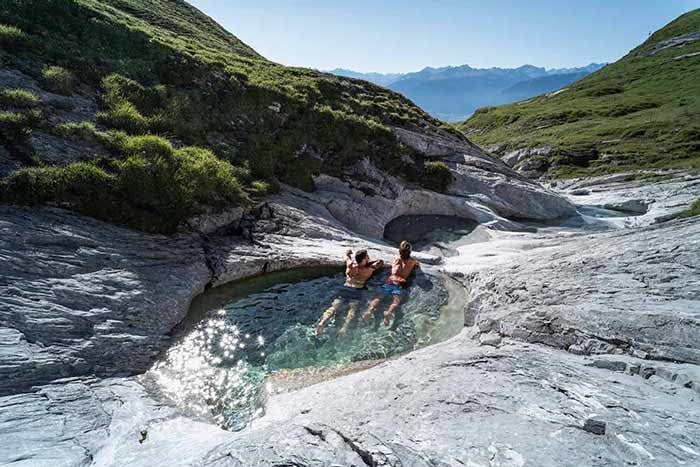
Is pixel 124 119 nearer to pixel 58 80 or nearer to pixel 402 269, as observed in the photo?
pixel 58 80

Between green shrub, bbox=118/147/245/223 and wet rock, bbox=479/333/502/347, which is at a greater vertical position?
green shrub, bbox=118/147/245/223

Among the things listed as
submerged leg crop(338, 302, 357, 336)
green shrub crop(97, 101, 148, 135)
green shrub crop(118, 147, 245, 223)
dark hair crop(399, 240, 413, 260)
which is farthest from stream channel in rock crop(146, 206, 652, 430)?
green shrub crop(97, 101, 148, 135)

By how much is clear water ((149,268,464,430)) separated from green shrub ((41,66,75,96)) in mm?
13867

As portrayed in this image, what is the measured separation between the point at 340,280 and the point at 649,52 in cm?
17528

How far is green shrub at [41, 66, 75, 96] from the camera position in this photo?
64.7 feet

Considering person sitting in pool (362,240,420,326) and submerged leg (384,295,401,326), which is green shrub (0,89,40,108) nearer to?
person sitting in pool (362,240,420,326)

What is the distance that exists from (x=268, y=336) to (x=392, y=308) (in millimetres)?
4965

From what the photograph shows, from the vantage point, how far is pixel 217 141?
79.6 feet

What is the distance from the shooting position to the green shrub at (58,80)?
1972 cm

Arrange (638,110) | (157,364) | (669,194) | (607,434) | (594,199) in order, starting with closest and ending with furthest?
1. (607,434)
2. (157,364)
3. (669,194)
4. (594,199)
5. (638,110)

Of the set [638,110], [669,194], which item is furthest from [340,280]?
[638,110]

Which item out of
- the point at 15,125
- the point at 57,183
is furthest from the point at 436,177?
the point at 15,125

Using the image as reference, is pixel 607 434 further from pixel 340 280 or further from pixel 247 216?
pixel 247 216

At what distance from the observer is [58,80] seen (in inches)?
789
